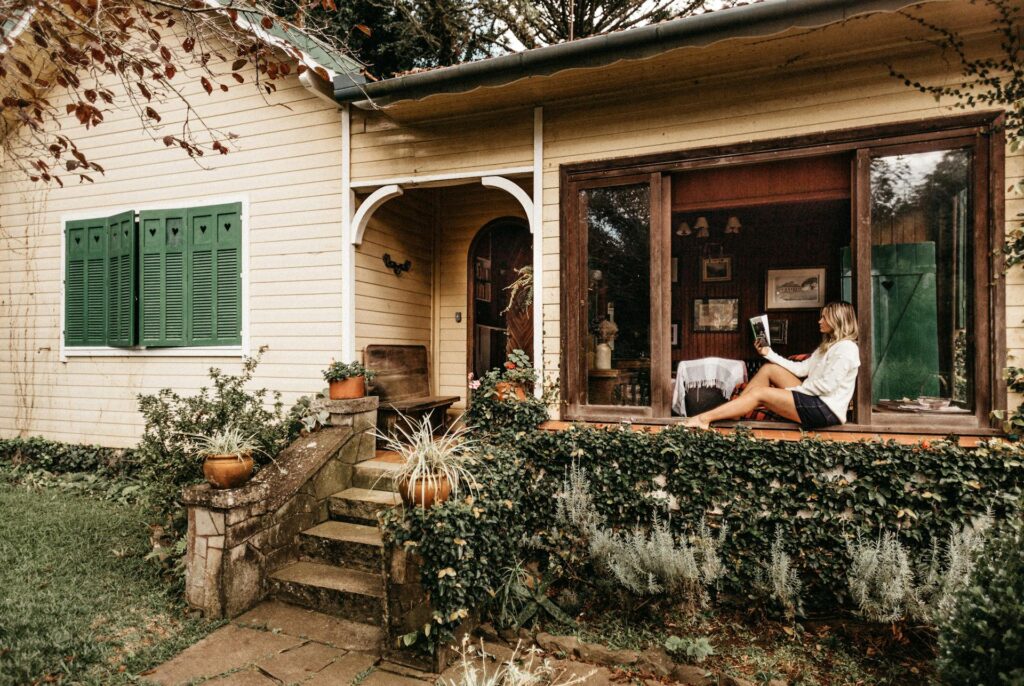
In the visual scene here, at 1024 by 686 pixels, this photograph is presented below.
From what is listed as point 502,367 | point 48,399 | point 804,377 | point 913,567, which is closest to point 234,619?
point 502,367

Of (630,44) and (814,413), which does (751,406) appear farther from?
(630,44)

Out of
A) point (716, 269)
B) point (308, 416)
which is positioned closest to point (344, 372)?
point (308, 416)

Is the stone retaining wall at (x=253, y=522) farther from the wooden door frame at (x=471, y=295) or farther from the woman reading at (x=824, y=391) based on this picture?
the woman reading at (x=824, y=391)

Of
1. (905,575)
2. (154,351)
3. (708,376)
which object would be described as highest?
(154,351)

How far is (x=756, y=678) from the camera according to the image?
3.07 metres

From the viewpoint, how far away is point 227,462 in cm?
397

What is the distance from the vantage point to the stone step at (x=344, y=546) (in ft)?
13.5

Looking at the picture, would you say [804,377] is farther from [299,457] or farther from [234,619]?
[234,619]

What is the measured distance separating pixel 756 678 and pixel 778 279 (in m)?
4.71

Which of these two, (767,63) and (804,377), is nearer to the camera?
(767,63)

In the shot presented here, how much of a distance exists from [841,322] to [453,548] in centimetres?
322

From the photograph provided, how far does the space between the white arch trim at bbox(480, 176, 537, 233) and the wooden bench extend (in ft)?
6.79

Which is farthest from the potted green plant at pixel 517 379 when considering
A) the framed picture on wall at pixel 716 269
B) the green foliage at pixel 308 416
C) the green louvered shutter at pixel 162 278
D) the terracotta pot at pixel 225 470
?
the green louvered shutter at pixel 162 278

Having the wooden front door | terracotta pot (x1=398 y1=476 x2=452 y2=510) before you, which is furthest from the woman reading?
the wooden front door
